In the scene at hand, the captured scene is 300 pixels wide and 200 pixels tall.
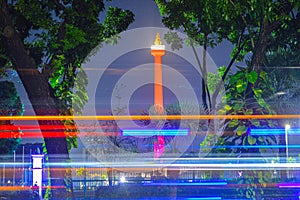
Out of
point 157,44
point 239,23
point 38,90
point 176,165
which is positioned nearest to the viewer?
point 38,90

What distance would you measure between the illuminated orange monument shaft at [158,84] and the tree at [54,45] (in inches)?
25.2

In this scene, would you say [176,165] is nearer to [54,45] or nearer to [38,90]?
[38,90]

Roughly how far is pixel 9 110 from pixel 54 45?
101 cm

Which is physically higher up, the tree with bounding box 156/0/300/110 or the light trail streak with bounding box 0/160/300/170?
the tree with bounding box 156/0/300/110

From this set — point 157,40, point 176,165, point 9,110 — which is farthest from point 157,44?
point 9,110

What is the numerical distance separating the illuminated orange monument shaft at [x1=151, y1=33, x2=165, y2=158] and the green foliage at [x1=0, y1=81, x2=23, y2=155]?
1757mm

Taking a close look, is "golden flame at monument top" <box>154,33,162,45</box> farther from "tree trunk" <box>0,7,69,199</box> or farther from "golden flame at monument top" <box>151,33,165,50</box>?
"tree trunk" <box>0,7,69,199</box>

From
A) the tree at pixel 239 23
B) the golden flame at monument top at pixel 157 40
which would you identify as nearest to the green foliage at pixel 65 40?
the golden flame at monument top at pixel 157 40

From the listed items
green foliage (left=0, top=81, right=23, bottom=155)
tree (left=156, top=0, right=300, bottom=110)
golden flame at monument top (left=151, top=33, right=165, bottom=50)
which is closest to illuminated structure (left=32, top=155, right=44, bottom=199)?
green foliage (left=0, top=81, right=23, bottom=155)

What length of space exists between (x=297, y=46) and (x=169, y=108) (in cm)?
199

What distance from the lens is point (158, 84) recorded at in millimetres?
7707

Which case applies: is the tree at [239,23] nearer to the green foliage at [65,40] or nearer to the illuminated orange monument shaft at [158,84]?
the illuminated orange monument shaft at [158,84]

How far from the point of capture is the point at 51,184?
18.4ft

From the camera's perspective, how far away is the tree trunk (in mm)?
5598
